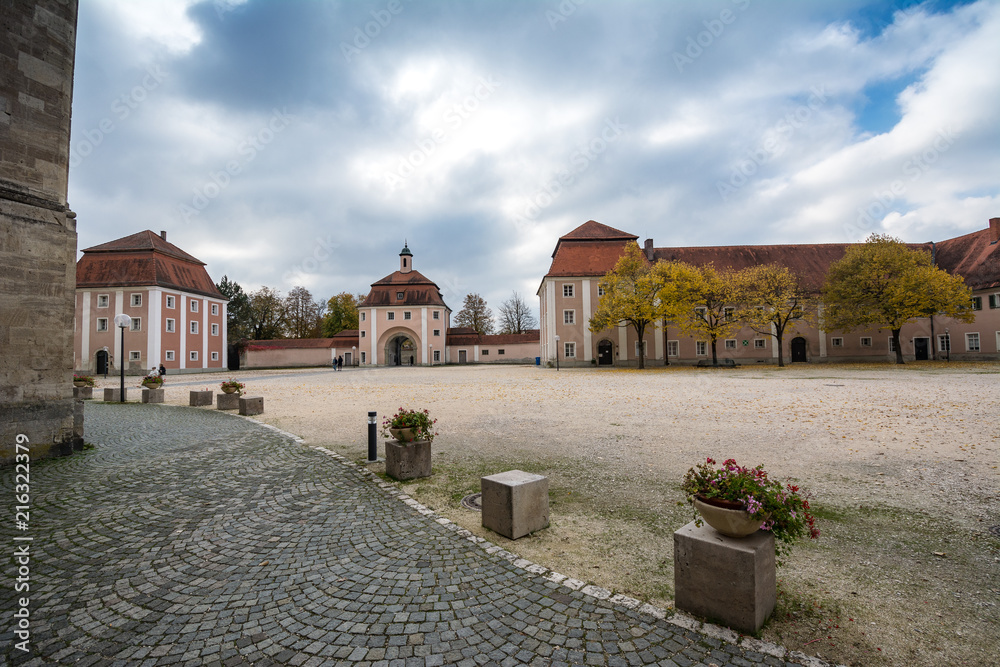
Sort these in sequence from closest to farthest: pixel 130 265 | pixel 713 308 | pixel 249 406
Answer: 1. pixel 249 406
2. pixel 713 308
3. pixel 130 265

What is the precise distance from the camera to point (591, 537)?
4.64m

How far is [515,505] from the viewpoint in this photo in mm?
4633

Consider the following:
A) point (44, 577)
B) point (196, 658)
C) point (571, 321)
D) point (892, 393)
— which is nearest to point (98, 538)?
point (44, 577)

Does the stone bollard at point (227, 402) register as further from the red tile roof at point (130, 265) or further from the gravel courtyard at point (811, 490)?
the red tile roof at point (130, 265)

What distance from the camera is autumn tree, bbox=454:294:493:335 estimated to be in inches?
2886

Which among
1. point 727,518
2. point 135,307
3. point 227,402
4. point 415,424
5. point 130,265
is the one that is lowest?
point 227,402

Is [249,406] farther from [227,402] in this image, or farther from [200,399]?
[200,399]

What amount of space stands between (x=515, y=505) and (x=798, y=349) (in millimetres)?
47964

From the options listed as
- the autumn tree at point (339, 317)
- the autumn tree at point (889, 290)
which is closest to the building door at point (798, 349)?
the autumn tree at point (889, 290)

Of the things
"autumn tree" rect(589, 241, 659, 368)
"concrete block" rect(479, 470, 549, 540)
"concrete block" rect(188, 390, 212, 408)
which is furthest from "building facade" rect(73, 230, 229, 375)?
"concrete block" rect(479, 470, 549, 540)

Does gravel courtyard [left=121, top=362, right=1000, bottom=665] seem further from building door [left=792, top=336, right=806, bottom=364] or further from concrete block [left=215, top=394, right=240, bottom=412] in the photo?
building door [left=792, top=336, right=806, bottom=364]

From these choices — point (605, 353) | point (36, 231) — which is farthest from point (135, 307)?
point (605, 353)

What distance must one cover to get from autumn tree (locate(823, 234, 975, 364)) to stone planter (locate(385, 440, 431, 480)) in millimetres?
41173

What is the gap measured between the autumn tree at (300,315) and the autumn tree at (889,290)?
64373 millimetres
